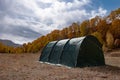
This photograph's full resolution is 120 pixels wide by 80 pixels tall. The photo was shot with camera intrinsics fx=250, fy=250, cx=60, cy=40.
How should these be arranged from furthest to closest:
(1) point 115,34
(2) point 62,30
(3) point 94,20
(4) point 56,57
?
(2) point 62,30 < (3) point 94,20 < (1) point 115,34 < (4) point 56,57

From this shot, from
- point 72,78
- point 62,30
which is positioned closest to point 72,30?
point 62,30

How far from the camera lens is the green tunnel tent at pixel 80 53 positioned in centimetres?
2308

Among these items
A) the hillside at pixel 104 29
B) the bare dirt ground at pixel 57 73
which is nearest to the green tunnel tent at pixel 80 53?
the bare dirt ground at pixel 57 73

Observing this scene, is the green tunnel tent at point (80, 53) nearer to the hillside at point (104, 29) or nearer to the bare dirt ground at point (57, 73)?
the bare dirt ground at point (57, 73)

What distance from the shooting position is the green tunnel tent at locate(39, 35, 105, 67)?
2308 centimetres

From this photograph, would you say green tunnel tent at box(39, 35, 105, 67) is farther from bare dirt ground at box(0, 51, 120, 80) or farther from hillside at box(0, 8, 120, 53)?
hillside at box(0, 8, 120, 53)

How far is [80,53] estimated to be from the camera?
23156mm

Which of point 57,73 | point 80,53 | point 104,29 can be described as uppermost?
point 104,29

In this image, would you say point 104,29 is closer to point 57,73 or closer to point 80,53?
point 80,53

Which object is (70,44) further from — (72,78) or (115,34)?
(115,34)

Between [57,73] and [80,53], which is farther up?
[80,53]

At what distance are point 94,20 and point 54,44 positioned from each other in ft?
259

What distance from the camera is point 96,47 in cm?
2491

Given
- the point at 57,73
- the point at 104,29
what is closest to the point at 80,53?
the point at 57,73
